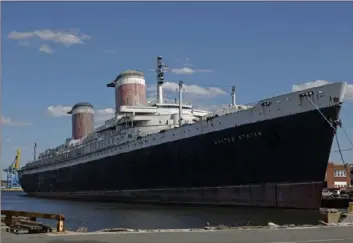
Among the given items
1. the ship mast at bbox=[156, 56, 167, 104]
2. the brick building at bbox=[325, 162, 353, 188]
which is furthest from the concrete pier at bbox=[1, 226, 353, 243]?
the brick building at bbox=[325, 162, 353, 188]

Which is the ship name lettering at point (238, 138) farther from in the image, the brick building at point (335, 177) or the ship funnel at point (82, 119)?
the brick building at point (335, 177)

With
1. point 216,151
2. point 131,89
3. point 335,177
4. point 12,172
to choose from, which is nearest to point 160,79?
point 131,89

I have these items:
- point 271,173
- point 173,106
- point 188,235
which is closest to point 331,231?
point 188,235

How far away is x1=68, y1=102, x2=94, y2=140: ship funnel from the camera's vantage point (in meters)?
79.8

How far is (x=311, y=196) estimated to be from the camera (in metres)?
30.5

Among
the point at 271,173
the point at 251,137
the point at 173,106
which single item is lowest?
the point at 271,173

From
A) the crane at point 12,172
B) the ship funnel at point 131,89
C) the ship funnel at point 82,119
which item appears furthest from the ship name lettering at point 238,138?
the crane at point 12,172

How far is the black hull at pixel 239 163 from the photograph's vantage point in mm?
30859

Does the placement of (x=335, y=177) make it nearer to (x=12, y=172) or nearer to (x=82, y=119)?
(x=82, y=119)

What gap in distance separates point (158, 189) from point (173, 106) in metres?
16.4

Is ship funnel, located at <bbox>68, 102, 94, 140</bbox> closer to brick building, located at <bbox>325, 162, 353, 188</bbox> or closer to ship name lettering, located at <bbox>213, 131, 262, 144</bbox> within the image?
brick building, located at <bbox>325, 162, 353, 188</bbox>

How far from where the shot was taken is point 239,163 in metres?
35.1

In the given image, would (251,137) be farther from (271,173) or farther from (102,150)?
(102,150)

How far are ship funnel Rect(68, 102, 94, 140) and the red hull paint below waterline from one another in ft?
116
